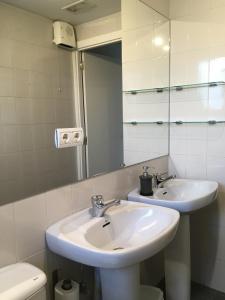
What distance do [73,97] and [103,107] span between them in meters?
0.28

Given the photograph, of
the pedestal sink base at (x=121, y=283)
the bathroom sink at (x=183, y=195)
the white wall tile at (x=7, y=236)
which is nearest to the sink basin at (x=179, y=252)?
the bathroom sink at (x=183, y=195)

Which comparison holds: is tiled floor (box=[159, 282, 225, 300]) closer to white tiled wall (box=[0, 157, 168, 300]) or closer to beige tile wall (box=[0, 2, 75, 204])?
white tiled wall (box=[0, 157, 168, 300])

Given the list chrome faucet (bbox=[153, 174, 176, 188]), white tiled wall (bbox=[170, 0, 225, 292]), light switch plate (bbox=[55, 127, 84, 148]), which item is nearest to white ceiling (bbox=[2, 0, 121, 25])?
light switch plate (bbox=[55, 127, 84, 148])

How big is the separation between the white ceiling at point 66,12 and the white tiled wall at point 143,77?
0.49 feet

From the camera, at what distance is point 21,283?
86 centimetres

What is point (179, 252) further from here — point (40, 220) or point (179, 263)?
point (40, 220)

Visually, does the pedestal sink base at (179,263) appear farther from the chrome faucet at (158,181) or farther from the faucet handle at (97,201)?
the faucet handle at (97,201)

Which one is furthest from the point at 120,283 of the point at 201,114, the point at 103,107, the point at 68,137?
the point at 201,114

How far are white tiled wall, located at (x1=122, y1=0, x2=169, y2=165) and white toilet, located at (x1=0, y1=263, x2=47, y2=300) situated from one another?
0.93 metres

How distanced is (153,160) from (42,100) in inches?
39.6

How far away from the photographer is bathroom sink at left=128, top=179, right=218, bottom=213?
1.44m

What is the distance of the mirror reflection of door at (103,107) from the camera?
4.80 feet

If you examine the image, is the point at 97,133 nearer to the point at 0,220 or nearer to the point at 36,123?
the point at 36,123

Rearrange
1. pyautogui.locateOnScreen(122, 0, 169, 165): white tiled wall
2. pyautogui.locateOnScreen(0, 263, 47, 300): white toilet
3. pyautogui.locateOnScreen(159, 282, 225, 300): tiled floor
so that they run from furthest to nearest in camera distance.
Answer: pyautogui.locateOnScreen(159, 282, 225, 300): tiled floor, pyautogui.locateOnScreen(122, 0, 169, 165): white tiled wall, pyautogui.locateOnScreen(0, 263, 47, 300): white toilet
